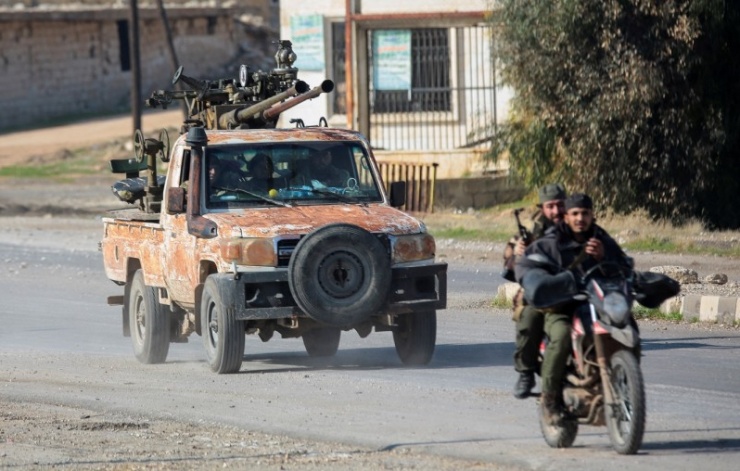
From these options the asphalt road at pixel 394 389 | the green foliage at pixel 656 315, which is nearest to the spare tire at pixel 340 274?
the asphalt road at pixel 394 389

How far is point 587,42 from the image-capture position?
74.8 ft

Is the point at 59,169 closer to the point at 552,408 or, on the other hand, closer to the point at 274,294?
the point at 274,294

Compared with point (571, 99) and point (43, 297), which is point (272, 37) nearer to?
point (571, 99)

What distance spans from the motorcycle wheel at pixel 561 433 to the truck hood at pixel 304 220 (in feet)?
11.3

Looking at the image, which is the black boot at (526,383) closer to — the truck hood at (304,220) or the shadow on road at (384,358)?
the truck hood at (304,220)

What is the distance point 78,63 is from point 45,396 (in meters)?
43.2

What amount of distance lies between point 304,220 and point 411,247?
0.87 metres

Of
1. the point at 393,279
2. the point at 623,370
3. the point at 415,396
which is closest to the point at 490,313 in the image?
the point at 393,279

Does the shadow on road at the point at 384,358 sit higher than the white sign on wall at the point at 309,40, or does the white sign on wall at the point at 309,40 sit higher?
the white sign on wall at the point at 309,40

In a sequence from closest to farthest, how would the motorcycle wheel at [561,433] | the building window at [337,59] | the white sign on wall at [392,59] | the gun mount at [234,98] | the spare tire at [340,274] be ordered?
1. the motorcycle wheel at [561,433]
2. the spare tire at [340,274]
3. the gun mount at [234,98]
4. the white sign on wall at [392,59]
5. the building window at [337,59]

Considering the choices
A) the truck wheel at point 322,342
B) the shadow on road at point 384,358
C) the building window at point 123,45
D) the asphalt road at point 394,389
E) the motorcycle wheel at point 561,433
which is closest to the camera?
the motorcycle wheel at point 561,433

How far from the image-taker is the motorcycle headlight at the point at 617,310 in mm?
7574

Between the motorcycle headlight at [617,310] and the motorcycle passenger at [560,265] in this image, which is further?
the motorcycle passenger at [560,265]

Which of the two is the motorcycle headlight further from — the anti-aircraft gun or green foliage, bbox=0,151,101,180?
green foliage, bbox=0,151,101,180
